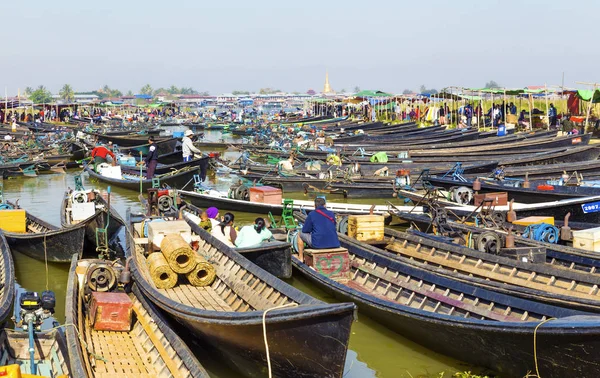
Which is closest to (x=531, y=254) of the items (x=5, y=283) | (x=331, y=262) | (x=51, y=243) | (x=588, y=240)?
(x=588, y=240)

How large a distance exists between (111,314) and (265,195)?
10449 mm

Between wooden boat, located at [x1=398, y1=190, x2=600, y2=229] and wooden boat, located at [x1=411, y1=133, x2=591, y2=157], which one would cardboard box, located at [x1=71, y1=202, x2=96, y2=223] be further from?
wooden boat, located at [x1=411, y1=133, x2=591, y2=157]

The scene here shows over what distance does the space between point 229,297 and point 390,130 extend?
36.1 m

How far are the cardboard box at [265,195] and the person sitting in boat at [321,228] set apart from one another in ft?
25.9

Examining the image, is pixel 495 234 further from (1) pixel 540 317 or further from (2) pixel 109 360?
(2) pixel 109 360

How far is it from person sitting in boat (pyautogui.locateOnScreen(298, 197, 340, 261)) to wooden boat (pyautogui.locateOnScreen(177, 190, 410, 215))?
5.62 metres

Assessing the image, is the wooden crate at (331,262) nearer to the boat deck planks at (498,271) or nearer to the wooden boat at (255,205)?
the boat deck planks at (498,271)

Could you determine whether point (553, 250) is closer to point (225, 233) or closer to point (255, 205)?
point (225, 233)

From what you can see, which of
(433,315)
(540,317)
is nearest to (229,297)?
(433,315)

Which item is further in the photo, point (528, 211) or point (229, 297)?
point (528, 211)

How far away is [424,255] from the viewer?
12805 millimetres

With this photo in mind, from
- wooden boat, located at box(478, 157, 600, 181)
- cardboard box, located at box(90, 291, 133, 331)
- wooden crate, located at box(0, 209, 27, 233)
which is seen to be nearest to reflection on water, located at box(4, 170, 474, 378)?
wooden crate, located at box(0, 209, 27, 233)

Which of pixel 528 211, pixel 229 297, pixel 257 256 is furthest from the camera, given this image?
pixel 528 211

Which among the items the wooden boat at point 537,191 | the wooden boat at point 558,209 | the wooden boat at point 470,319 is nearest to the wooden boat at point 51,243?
the wooden boat at point 470,319
